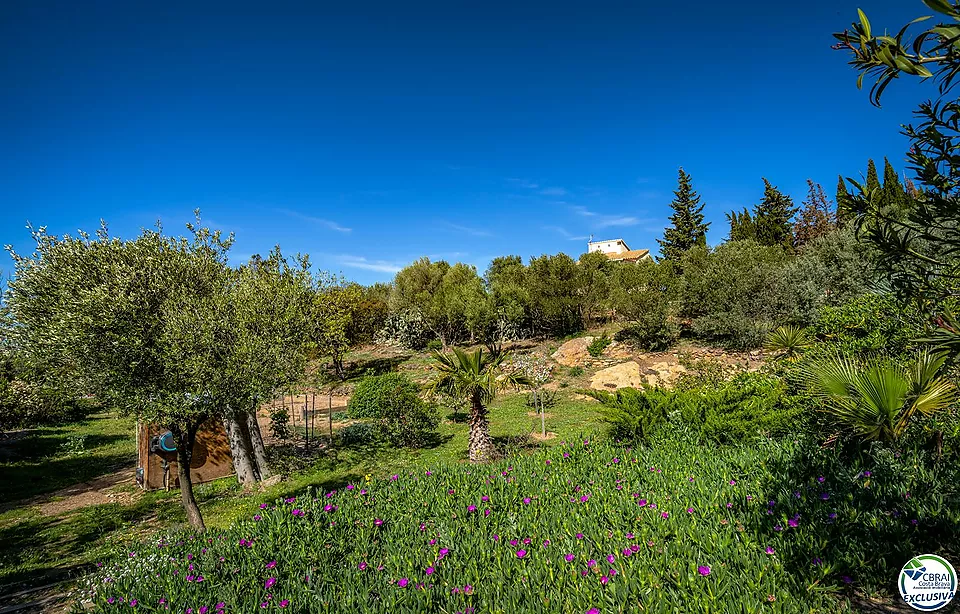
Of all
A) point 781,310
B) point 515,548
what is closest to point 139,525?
point 515,548

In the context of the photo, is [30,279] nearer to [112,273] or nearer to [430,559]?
[112,273]

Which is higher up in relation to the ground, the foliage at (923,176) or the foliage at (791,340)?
the foliage at (923,176)

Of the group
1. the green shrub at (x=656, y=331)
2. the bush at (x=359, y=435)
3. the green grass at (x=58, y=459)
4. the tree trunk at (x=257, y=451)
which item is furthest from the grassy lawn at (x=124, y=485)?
the green shrub at (x=656, y=331)

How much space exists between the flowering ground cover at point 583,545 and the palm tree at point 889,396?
57 centimetres

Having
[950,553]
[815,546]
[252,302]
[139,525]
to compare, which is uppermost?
[252,302]

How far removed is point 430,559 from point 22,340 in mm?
8815

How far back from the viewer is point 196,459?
13.1m

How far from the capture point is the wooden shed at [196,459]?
12.4m

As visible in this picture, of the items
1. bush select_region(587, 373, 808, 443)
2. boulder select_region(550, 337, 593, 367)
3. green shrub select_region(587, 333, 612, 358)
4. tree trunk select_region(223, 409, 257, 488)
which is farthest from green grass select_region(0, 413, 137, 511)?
green shrub select_region(587, 333, 612, 358)

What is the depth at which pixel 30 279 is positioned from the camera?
7.86 metres

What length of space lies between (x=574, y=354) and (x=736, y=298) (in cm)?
1014

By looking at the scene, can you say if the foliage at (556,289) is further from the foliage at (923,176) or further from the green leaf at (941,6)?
the green leaf at (941,6)

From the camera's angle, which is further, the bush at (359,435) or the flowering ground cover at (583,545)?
the bush at (359,435)

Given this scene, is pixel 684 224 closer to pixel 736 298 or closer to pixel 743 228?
pixel 743 228
